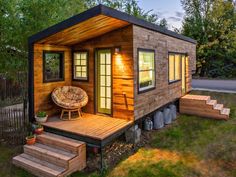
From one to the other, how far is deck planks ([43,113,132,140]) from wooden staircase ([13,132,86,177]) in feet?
1.01

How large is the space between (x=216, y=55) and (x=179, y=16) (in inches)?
248

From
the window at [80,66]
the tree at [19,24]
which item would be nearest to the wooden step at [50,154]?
the window at [80,66]

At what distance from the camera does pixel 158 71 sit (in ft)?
25.8

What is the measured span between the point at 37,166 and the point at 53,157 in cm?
39

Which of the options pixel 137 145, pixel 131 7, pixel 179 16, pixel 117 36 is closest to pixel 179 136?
pixel 137 145

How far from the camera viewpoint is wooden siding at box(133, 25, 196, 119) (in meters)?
6.35

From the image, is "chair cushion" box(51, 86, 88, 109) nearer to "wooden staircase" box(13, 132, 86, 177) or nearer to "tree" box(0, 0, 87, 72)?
"wooden staircase" box(13, 132, 86, 177)

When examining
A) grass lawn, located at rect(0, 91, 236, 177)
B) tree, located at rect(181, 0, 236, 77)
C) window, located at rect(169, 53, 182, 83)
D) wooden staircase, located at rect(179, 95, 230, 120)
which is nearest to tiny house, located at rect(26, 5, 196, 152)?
grass lawn, located at rect(0, 91, 236, 177)

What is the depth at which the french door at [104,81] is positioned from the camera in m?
6.80

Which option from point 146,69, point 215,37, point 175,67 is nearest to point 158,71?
point 146,69

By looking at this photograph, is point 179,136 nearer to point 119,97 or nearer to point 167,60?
point 119,97

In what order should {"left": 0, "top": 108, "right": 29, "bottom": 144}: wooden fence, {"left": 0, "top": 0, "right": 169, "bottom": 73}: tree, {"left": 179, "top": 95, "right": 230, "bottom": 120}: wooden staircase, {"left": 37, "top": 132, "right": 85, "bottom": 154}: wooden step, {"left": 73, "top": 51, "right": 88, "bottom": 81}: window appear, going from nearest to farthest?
1. {"left": 37, "top": 132, "right": 85, "bottom": 154}: wooden step
2. {"left": 0, "top": 108, "right": 29, "bottom": 144}: wooden fence
3. {"left": 73, "top": 51, "right": 88, "bottom": 81}: window
4. {"left": 0, "top": 0, "right": 169, "bottom": 73}: tree
5. {"left": 179, "top": 95, "right": 230, "bottom": 120}: wooden staircase

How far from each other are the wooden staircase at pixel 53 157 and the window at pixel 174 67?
5.40 meters

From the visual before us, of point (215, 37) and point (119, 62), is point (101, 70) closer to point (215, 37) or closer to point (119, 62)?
point (119, 62)
